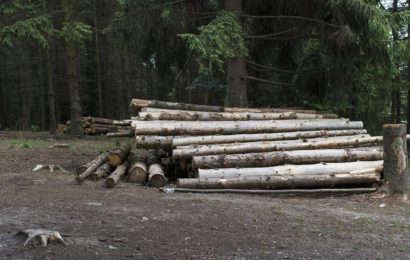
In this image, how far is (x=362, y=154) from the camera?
10.6 meters

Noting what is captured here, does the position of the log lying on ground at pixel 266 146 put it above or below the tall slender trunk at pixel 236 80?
below

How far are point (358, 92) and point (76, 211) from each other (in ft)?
37.7

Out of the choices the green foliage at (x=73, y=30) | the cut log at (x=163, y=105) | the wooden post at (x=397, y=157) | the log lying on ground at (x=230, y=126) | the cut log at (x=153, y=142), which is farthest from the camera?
the green foliage at (x=73, y=30)

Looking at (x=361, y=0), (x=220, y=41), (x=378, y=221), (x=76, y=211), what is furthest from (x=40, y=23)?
(x=378, y=221)

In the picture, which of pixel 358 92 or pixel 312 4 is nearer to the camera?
pixel 312 4

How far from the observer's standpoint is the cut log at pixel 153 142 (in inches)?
418

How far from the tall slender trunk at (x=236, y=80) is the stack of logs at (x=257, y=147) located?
7.16 feet

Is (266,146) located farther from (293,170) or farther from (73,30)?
(73,30)

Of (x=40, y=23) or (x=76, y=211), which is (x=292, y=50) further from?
(x=76, y=211)

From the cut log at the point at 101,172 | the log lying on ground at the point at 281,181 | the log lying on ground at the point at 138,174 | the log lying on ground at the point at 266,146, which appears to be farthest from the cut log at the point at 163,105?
the log lying on ground at the point at 281,181

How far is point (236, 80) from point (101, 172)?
630 cm

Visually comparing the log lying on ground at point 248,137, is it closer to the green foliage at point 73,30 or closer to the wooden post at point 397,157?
the wooden post at point 397,157

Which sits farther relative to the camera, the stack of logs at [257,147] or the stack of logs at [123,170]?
the stack of logs at [123,170]

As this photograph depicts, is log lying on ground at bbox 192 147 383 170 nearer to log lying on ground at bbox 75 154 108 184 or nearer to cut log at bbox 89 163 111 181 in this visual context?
cut log at bbox 89 163 111 181
